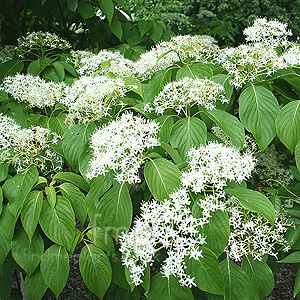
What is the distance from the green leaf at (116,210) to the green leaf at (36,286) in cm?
35

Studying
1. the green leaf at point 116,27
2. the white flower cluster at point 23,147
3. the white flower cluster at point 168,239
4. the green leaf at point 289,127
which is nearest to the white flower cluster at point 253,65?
the green leaf at point 289,127

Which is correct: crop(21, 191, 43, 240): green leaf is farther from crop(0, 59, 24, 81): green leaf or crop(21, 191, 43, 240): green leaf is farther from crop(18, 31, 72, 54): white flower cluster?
crop(18, 31, 72, 54): white flower cluster

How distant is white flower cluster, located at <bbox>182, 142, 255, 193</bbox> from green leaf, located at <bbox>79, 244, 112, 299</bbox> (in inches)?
16.7

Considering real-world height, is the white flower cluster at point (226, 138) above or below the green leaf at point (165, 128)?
below

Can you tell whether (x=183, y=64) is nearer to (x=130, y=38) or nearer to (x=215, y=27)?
(x=130, y=38)

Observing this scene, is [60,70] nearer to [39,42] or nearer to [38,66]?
[38,66]

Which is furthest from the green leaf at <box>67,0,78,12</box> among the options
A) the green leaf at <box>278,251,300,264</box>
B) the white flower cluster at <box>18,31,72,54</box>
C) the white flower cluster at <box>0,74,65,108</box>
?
the green leaf at <box>278,251,300,264</box>

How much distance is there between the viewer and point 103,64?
1826mm

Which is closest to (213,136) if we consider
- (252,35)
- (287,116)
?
(287,116)

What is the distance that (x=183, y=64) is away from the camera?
1.62 meters

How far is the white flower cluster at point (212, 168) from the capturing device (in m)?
1.01

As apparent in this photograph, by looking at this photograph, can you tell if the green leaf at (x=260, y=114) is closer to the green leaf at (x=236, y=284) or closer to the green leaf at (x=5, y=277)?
the green leaf at (x=236, y=284)

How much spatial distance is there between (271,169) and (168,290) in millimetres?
957

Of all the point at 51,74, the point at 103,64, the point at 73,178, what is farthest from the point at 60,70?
the point at 73,178
